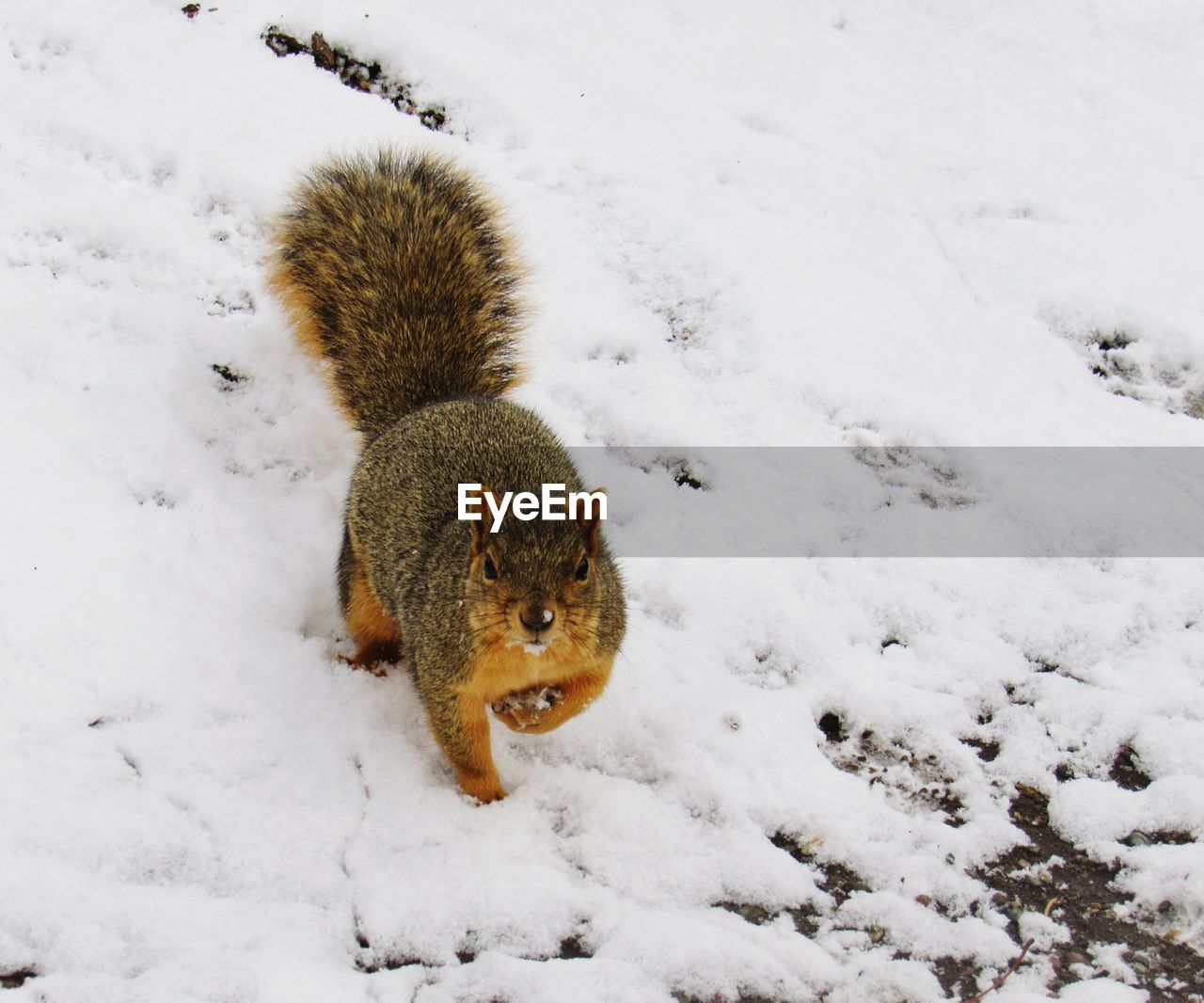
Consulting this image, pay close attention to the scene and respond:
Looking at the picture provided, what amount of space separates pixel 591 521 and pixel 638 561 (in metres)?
0.97

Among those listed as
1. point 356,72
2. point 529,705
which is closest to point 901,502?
point 529,705

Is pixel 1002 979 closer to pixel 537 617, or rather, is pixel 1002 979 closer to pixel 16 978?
→ pixel 537 617

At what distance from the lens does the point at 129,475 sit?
336 cm

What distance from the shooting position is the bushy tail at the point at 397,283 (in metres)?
3.43

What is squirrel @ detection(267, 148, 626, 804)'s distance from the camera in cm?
261

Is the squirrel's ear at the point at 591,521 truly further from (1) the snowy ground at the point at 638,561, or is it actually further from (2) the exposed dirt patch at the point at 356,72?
(2) the exposed dirt patch at the point at 356,72

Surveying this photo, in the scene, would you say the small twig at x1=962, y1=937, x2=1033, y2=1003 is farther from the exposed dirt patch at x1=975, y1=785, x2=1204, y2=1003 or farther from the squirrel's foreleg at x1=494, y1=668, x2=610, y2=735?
the squirrel's foreleg at x1=494, y1=668, x2=610, y2=735

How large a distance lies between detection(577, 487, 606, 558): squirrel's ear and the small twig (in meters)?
1.24

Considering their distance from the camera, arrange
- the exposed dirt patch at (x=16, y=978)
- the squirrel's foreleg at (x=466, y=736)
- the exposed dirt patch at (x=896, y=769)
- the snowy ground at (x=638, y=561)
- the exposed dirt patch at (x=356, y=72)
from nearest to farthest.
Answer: the exposed dirt patch at (x=16, y=978)
the snowy ground at (x=638, y=561)
the squirrel's foreleg at (x=466, y=736)
the exposed dirt patch at (x=896, y=769)
the exposed dirt patch at (x=356, y=72)

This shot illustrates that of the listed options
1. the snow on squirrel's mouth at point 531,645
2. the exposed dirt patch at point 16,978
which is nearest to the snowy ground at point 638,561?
the exposed dirt patch at point 16,978

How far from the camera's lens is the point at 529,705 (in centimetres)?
282

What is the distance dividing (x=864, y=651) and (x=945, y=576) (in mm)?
449

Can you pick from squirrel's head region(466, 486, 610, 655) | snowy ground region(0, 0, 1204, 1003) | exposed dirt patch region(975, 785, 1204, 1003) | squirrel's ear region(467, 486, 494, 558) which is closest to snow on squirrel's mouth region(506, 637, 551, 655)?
squirrel's head region(466, 486, 610, 655)

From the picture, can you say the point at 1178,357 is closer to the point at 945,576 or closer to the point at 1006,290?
the point at 1006,290
